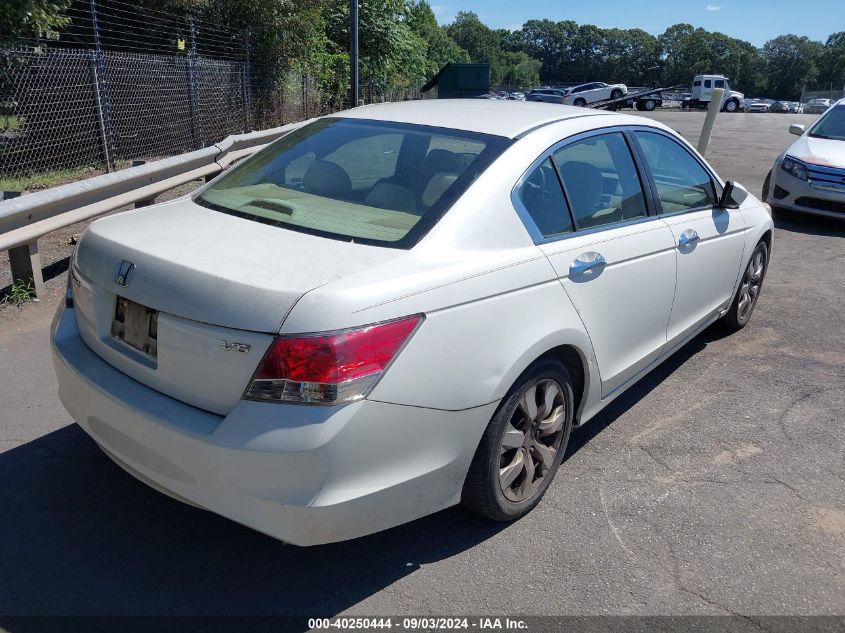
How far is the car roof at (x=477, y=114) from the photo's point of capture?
3.42m

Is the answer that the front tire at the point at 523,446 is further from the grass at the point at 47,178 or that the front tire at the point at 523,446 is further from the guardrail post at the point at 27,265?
the grass at the point at 47,178

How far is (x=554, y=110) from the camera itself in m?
3.82

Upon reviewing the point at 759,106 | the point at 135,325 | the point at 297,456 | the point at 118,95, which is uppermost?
the point at 118,95

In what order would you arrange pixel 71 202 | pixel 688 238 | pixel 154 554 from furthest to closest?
pixel 71 202
pixel 688 238
pixel 154 554

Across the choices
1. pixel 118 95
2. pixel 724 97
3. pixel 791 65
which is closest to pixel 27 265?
pixel 118 95

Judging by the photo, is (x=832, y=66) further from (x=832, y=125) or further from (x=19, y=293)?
(x=19, y=293)

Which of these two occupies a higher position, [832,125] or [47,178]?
[832,125]

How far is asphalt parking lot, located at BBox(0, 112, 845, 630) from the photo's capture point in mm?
2693

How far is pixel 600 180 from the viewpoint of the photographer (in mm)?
3670

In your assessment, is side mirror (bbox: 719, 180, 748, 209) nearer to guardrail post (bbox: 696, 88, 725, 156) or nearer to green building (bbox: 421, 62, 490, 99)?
guardrail post (bbox: 696, 88, 725, 156)

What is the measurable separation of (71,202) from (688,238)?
4.49 metres

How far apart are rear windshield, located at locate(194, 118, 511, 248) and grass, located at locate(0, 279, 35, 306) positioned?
2.63 meters

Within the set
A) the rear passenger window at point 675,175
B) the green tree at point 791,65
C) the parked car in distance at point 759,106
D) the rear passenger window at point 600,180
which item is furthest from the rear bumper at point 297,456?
the green tree at point 791,65

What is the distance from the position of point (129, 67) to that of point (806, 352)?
10.3m
